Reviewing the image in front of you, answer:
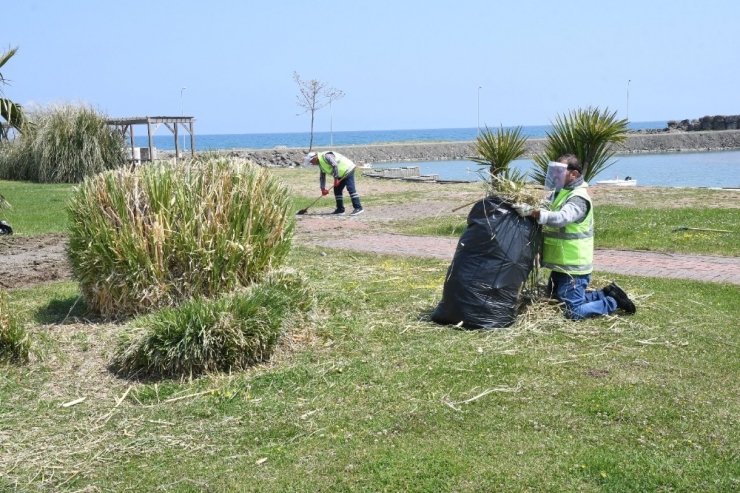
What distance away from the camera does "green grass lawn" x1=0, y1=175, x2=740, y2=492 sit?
4.68m

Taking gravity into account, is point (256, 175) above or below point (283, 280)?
above

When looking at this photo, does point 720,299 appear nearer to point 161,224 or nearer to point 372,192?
point 161,224

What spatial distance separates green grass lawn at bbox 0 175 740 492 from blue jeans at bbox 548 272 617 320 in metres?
0.18

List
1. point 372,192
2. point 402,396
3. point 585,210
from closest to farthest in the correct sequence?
1. point 402,396
2. point 585,210
3. point 372,192

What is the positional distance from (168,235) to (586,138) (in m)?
8.32

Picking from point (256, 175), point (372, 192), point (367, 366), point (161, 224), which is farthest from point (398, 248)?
point (372, 192)

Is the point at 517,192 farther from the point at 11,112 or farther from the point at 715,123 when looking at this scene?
the point at 715,123

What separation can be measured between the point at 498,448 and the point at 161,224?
4128 millimetres

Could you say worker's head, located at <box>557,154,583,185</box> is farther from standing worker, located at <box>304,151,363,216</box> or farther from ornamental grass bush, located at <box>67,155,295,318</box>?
standing worker, located at <box>304,151,363,216</box>

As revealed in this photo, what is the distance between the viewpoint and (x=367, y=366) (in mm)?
6566

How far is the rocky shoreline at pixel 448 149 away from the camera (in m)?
52.3

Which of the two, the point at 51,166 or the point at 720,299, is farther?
the point at 51,166

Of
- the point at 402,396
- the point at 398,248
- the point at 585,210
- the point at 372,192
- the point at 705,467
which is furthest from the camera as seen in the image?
the point at 372,192

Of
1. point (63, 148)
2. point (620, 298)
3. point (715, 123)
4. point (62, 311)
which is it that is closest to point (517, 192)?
point (620, 298)
